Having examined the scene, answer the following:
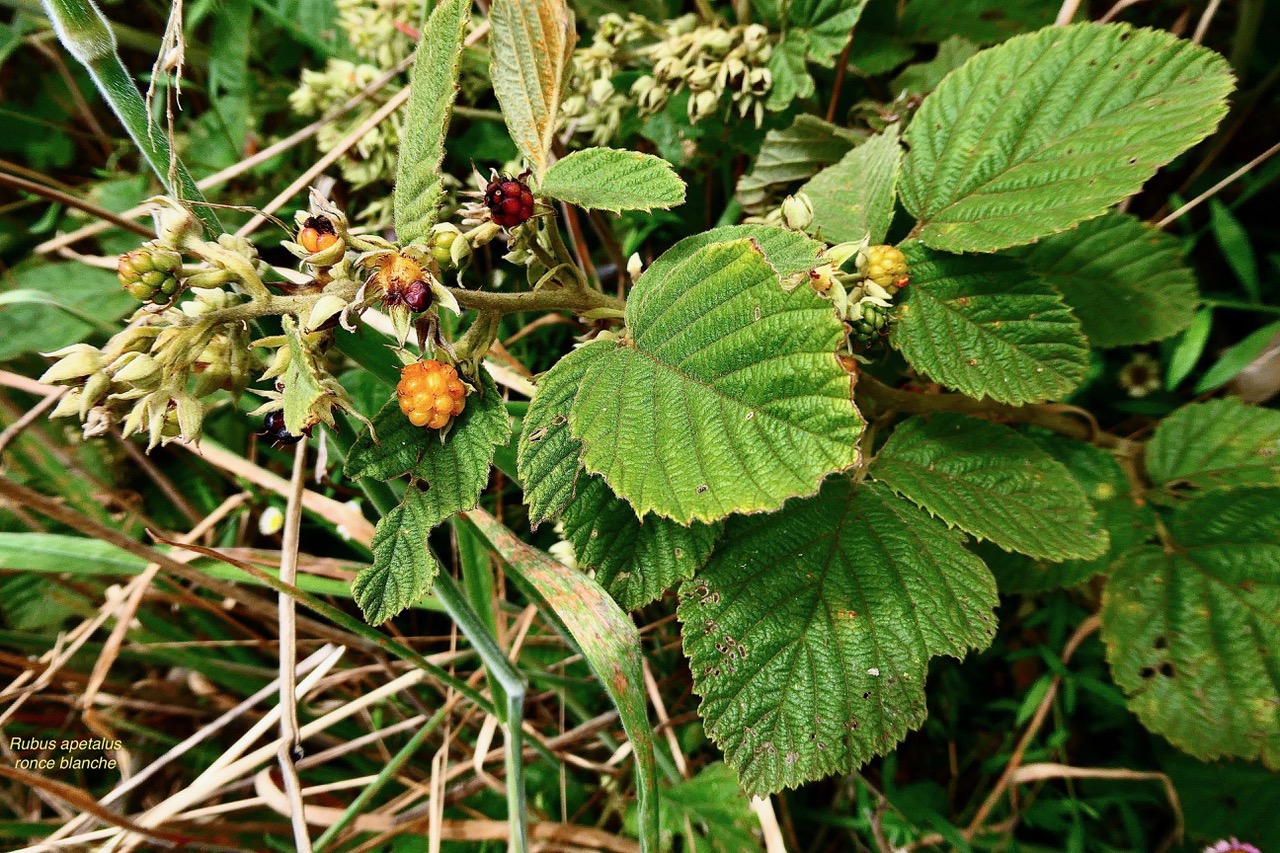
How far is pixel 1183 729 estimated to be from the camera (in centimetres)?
107

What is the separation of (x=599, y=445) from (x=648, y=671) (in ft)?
2.74

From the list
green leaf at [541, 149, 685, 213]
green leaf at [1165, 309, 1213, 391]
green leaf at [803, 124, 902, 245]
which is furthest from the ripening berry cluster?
green leaf at [1165, 309, 1213, 391]

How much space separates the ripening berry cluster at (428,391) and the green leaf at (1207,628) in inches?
38.9

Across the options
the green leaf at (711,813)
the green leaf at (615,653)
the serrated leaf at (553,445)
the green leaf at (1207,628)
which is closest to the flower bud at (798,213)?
the serrated leaf at (553,445)

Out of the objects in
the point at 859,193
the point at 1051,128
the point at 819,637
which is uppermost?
the point at 1051,128

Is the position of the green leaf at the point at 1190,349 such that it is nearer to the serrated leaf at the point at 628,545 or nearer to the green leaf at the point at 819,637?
the green leaf at the point at 819,637

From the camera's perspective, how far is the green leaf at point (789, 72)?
1304 mm

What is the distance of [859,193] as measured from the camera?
1.10 meters

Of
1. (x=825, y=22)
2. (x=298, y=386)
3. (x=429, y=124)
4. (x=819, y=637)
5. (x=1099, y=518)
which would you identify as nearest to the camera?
(x=298, y=386)

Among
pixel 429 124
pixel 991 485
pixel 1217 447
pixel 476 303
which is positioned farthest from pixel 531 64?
pixel 1217 447

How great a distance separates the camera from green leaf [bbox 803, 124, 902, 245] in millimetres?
1006

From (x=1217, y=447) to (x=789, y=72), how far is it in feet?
2.96

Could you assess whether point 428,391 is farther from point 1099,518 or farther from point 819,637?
point 1099,518

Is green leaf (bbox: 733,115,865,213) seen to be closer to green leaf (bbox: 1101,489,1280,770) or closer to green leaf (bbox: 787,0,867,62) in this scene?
green leaf (bbox: 787,0,867,62)
